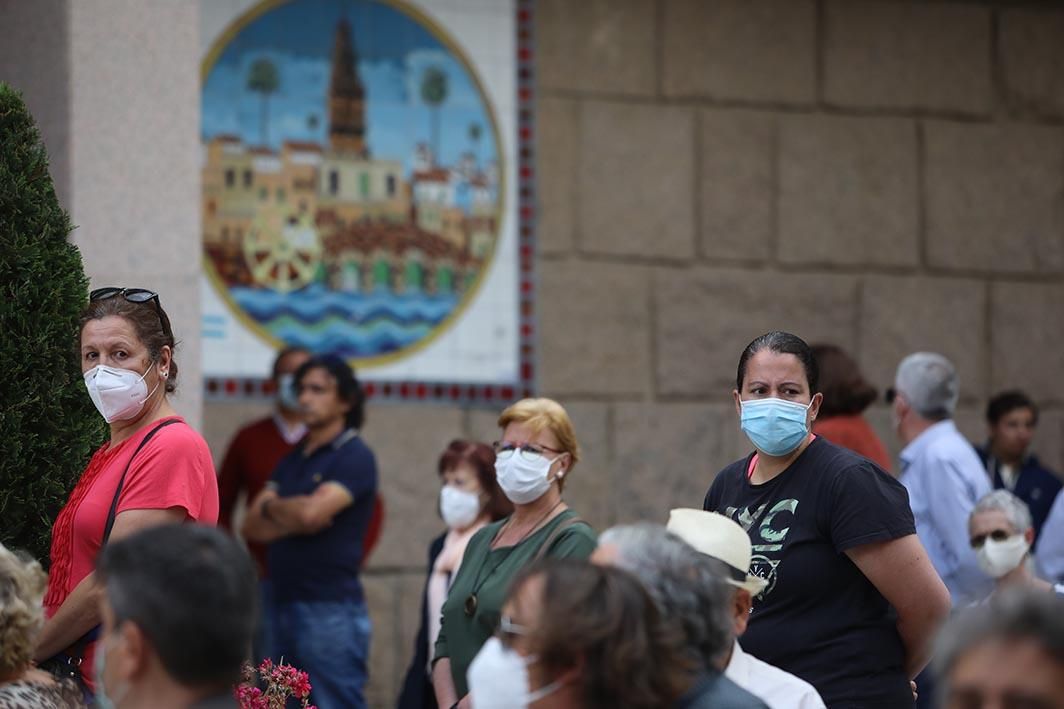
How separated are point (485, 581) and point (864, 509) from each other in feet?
4.02

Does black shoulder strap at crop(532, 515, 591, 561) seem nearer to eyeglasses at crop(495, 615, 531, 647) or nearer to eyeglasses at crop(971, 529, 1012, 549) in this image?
eyeglasses at crop(495, 615, 531, 647)

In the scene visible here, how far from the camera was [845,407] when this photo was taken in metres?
7.20

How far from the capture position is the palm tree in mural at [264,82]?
885cm

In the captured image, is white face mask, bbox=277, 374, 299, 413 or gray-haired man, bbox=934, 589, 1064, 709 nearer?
gray-haired man, bbox=934, 589, 1064, 709

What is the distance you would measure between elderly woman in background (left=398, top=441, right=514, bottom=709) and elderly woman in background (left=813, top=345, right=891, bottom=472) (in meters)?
1.24

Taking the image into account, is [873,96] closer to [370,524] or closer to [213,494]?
[370,524]

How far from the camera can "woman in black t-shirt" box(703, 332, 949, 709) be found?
16.3ft

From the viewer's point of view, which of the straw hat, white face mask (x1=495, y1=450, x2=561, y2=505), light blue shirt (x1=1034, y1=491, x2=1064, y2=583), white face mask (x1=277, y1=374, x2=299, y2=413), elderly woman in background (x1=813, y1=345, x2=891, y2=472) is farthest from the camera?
white face mask (x1=277, y1=374, x2=299, y2=413)

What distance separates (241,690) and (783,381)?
171 centimetres

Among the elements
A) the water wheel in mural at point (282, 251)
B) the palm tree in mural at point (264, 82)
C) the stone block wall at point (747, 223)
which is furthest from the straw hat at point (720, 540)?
the palm tree in mural at point (264, 82)

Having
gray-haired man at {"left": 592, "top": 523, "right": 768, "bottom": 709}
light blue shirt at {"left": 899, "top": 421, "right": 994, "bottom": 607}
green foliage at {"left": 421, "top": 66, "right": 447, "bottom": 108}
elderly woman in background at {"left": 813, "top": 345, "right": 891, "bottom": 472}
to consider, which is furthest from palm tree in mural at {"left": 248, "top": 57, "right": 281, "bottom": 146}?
gray-haired man at {"left": 592, "top": 523, "right": 768, "bottom": 709}

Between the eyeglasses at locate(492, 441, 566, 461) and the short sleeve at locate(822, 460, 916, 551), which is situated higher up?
the eyeglasses at locate(492, 441, 566, 461)

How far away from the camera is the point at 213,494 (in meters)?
5.04

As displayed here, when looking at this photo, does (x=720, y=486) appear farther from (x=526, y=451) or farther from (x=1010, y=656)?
(x=1010, y=656)
